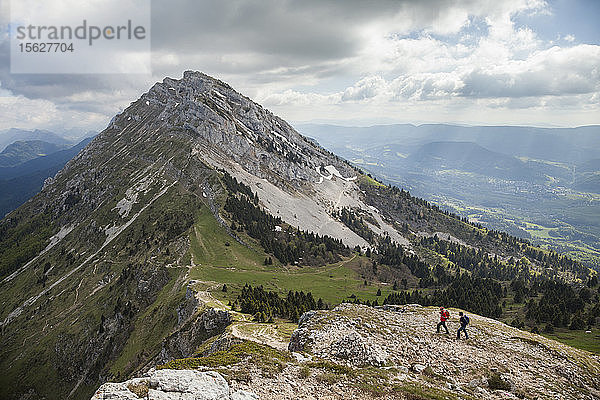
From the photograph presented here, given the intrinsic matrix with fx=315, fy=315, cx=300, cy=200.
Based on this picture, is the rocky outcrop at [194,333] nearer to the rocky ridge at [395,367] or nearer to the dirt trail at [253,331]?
the dirt trail at [253,331]

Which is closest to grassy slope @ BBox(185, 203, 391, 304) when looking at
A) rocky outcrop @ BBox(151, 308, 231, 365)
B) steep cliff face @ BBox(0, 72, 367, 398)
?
steep cliff face @ BBox(0, 72, 367, 398)

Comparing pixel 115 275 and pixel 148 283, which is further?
pixel 115 275

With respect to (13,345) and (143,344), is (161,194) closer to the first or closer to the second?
(13,345)

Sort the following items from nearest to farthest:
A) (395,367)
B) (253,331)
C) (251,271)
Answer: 1. (395,367)
2. (253,331)
3. (251,271)

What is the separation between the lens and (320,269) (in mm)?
Answer: 147125

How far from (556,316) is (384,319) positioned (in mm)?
67881

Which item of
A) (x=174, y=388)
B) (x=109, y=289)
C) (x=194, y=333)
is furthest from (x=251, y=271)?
(x=174, y=388)

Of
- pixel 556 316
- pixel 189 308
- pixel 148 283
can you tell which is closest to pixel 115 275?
pixel 148 283

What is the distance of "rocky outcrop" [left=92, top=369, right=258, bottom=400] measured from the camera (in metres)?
17.8

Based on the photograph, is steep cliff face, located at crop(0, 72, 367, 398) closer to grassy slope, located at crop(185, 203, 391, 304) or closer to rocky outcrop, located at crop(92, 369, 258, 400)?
grassy slope, located at crop(185, 203, 391, 304)

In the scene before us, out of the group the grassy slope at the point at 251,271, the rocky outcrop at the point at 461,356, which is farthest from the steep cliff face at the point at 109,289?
the rocky outcrop at the point at 461,356

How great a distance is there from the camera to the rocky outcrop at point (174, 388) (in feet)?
58.3

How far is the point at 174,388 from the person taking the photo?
19.2m

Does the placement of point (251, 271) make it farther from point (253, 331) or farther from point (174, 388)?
point (174, 388)
